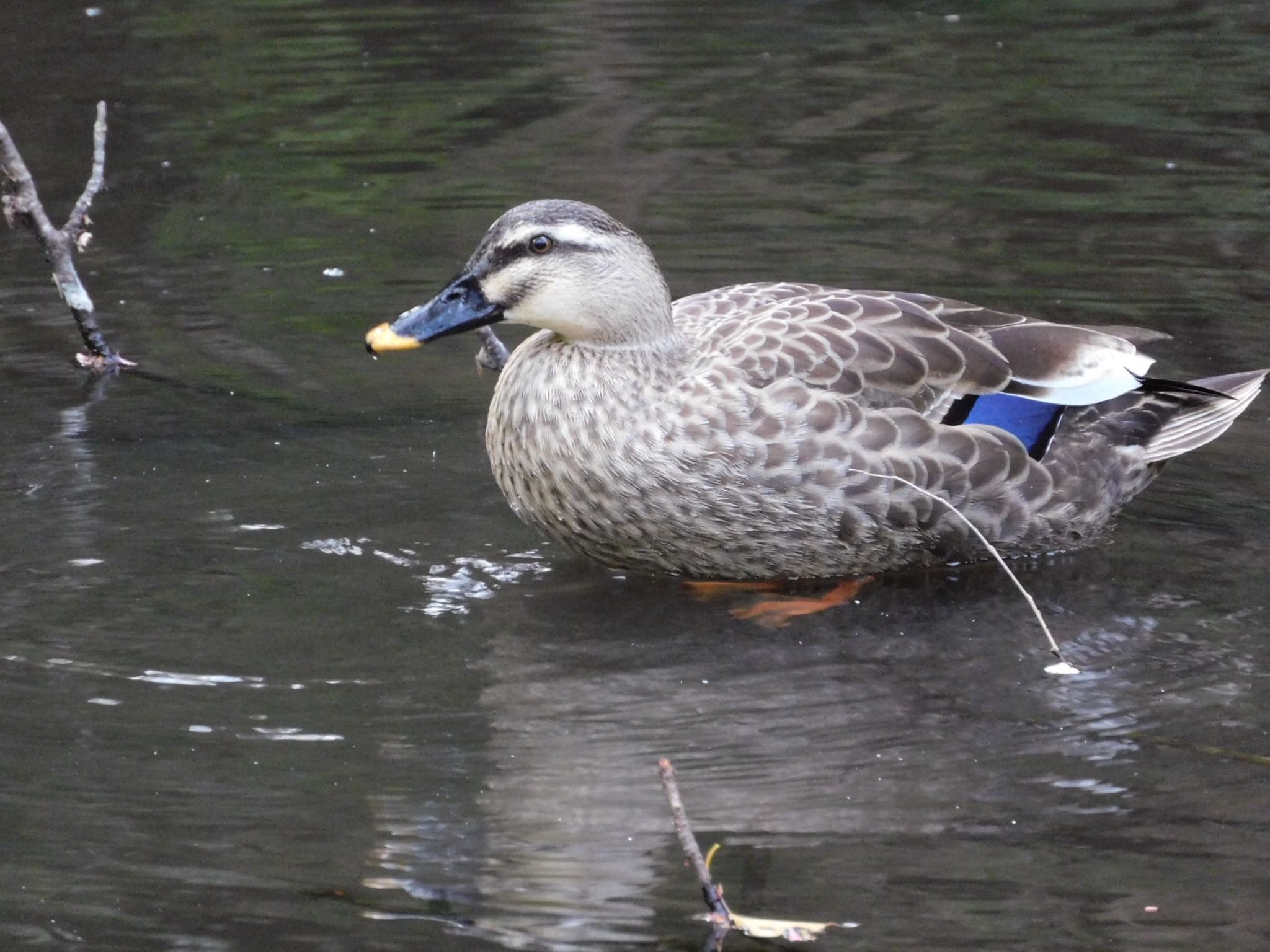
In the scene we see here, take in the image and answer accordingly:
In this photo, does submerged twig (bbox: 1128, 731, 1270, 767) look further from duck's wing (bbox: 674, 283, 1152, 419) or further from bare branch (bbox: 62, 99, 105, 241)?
bare branch (bbox: 62, 99, 105, 241)

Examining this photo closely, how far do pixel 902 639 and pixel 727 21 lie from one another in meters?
8.91

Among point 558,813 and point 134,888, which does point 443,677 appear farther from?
point 134,888

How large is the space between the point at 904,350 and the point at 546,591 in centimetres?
143

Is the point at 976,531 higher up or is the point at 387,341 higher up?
the point at 387,341

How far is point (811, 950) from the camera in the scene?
3.77m

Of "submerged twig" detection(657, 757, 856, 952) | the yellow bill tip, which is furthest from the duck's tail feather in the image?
"submerged twig" detection(657, 757, 856, 952)

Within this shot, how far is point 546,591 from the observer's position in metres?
5.98

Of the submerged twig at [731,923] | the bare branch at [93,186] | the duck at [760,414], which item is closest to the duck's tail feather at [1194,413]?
the duck at [760,414]

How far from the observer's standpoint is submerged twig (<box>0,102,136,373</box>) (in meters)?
7.67

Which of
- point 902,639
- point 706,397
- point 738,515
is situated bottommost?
point 902,639

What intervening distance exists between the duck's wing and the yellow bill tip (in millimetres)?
932

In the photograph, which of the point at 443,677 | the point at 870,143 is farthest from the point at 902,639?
the point at 870,143

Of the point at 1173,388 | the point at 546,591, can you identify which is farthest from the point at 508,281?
the point at 1173,388

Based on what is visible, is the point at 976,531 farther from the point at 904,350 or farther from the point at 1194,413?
the point at 1194,413
